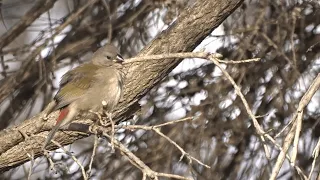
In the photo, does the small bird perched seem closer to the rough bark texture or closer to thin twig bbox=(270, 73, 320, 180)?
the rough bark texture

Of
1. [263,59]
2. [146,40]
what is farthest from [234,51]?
[146,40]

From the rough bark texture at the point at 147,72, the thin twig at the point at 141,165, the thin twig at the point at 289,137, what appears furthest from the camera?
the rough bark texture at the point at 147,72

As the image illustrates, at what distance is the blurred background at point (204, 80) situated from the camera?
7.03m

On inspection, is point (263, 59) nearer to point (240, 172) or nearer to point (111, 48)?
point (240, 172)

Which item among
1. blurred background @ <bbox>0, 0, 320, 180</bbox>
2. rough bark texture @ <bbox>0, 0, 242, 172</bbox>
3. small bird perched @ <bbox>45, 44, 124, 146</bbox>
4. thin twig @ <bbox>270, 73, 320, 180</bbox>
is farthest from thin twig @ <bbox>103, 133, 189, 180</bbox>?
blurred background @ <bbox>0, 0, 320, 180</bbox>

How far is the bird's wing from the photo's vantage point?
5.58 metres

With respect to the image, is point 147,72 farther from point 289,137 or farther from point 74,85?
point 289,137

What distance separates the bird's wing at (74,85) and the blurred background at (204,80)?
122 centimetres

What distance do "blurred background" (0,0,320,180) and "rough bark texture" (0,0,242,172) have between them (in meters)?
1.01

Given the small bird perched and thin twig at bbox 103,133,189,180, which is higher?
the small bird perched

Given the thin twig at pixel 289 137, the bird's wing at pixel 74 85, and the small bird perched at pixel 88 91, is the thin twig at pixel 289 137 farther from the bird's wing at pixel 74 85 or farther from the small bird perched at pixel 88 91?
the bird's wing at pixel 74 85

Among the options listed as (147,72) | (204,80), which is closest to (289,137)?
(147,72)

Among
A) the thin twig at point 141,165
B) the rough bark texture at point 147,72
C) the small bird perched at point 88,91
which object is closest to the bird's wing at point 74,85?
the small bird perched at point 88,91

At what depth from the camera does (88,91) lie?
5.64 m
